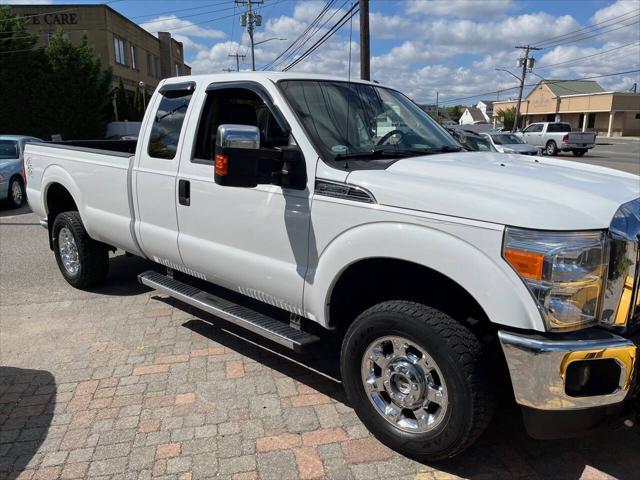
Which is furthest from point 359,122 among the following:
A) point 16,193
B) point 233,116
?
point 16,193

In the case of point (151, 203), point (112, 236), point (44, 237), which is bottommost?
point (44, 237)

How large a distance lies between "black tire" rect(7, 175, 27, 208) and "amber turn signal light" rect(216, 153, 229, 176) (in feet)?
35.0

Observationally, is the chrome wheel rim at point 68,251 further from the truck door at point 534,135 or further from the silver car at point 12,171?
the truck door at point 534,135

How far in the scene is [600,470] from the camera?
9.64 ft

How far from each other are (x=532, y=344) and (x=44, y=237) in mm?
8457

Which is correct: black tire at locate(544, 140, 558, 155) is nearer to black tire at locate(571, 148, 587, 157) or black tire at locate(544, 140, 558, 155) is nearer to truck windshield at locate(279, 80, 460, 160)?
black tire at locate(571, 148, 587, 157)

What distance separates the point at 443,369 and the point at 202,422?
1575 mm

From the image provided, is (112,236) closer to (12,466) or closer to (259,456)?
(12,466)

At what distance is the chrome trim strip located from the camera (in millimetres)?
2947

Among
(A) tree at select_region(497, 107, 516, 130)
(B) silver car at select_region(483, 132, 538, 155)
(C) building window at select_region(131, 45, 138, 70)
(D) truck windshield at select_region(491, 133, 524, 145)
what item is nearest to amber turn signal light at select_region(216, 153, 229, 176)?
(B) silver car at select_region(483, 132, 538, 155)

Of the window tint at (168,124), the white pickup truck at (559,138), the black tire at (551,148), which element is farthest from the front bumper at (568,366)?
the black tire at (551,148)

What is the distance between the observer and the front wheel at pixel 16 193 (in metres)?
11.9

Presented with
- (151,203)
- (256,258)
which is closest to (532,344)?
(256,258)

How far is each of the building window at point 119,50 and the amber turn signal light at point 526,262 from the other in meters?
41.2
